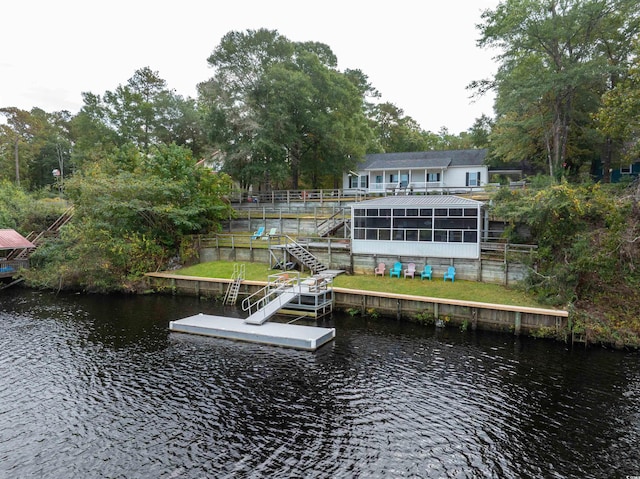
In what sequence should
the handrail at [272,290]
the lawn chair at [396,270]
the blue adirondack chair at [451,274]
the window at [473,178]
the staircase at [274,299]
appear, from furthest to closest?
the window at [473,178] < the lawn chair at [396,270] < the blue adirondack chair at [451,274] < the handrail at [272,290] < the staircase at [274,299]

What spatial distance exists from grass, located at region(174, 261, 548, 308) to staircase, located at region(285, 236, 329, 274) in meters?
1.45

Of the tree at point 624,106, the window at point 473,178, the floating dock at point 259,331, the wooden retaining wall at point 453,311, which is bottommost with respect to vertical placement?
the floating dock at point 259,331

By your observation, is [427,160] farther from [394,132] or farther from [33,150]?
[33,150]

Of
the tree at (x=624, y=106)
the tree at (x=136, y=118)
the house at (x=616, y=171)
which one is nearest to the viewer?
the tree at (x=624, y=106)

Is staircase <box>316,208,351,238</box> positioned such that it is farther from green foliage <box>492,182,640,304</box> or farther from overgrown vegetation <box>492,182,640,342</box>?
overgrown vegetation <box>492,182,640,342</box>

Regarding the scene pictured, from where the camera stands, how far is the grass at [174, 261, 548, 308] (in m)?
17.6

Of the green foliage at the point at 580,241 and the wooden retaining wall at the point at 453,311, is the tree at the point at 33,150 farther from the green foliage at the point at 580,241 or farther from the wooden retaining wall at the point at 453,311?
the green foliage at the point at 580,241

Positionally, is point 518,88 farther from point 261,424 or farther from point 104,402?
point 104,402

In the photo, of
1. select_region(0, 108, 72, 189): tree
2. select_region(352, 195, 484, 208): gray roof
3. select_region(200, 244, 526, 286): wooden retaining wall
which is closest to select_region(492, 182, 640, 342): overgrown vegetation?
select_region(200, 244, 526, 286): wooden retaining wall

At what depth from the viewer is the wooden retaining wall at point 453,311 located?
16078 millimetres

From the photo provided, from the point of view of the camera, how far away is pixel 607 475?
8227mm

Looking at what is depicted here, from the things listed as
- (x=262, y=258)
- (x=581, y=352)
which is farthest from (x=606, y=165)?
(x=262, y=258)

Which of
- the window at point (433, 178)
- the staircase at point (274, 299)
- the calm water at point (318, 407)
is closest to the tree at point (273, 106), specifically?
the window at point (433, 178)

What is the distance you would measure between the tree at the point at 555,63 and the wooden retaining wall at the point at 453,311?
41.2ft
